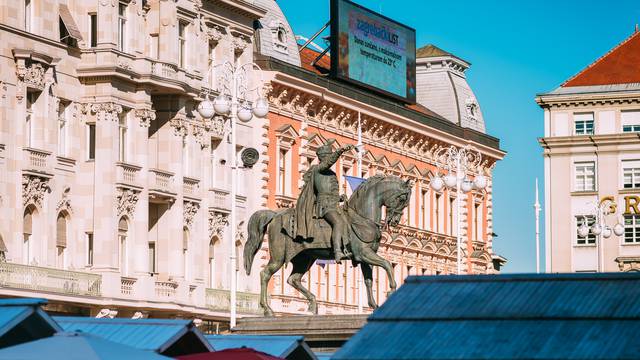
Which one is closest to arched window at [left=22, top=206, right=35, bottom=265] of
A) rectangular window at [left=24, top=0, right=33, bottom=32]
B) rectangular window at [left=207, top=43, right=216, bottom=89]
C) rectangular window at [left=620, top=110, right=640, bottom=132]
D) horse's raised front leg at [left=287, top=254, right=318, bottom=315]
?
rectangular window at [left=24, top=0, right=33, bottom=32]

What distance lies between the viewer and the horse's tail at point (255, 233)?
147 feet

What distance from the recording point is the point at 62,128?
62.8 meters

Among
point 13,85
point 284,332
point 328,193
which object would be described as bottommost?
point 284,332

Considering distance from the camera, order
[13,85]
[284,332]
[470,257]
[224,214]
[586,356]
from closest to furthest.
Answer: [586,356] → [284,332] → [13,85] → [224,214] → [470,257]

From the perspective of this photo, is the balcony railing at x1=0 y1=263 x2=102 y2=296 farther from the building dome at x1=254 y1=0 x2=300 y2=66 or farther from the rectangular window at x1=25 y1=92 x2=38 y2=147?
the building dome at x1=254 y1=0 x2=300 y2=66

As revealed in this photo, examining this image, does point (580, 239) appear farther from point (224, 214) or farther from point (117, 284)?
point (117, 284)

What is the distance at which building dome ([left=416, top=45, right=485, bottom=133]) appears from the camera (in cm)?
10112

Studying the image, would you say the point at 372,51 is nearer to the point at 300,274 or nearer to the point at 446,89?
the point at 446,89

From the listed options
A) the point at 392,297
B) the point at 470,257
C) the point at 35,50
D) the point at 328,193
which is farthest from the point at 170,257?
the point at 392,297

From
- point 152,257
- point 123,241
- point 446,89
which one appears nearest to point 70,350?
point 123,241

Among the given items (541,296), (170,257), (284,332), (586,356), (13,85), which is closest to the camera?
(586,356)

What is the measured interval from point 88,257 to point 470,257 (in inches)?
1543

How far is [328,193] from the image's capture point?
142ft

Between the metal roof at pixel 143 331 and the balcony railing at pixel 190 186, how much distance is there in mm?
33777
